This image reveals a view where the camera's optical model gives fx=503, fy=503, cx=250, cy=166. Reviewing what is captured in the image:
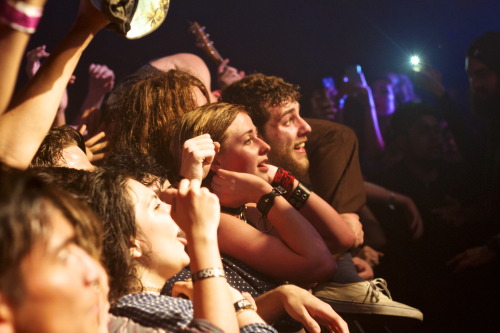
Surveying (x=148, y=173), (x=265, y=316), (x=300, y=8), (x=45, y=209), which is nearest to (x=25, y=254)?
(x=45, y=209)

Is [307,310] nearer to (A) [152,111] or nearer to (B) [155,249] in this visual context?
(B) [155,249]

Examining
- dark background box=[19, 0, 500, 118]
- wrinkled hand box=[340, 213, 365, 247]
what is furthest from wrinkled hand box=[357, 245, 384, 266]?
dark background box=[19, 0, 500, 118]

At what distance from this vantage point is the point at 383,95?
4.77 metres

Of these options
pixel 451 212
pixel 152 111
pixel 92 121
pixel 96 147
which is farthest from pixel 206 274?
pixel 451 212

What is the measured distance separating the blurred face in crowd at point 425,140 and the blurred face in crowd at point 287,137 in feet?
5.36

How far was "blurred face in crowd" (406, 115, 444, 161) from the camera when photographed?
412cm

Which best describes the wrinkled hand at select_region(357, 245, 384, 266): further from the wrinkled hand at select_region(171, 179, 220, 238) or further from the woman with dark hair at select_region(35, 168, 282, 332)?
the wrinkled hand at select_region(171, 179, 220, 238)

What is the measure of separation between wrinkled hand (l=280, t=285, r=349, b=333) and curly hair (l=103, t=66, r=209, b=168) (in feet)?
2.73

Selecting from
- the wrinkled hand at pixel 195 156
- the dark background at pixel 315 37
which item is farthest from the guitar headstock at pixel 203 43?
the wrinkled hand at pixel 195 156

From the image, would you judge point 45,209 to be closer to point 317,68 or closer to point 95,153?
point 95,153

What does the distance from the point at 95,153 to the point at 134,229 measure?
1.47 m

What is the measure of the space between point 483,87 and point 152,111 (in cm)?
287

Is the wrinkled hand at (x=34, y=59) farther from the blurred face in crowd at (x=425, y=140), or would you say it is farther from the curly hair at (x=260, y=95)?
the blurred face in crowd at (x=425, y=140)

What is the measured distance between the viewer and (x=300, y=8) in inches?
180
